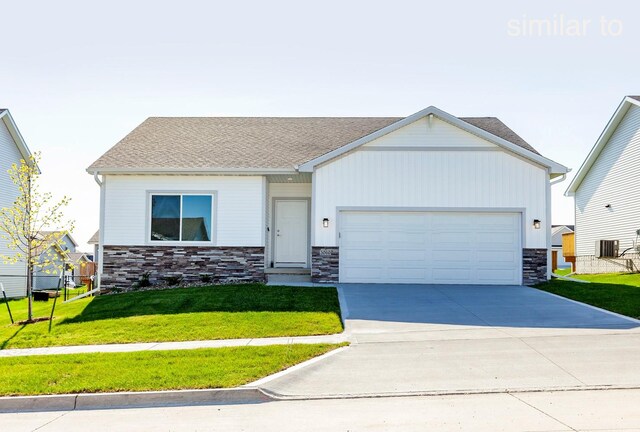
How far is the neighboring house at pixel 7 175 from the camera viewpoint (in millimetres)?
25500

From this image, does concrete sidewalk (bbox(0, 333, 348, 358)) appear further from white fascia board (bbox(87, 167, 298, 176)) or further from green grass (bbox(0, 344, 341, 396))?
white fascia board (bbox(87, 167, 298, 176))

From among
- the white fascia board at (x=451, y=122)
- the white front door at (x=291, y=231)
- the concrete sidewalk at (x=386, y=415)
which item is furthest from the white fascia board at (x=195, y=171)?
the concrete sidewalk at (x=386, y=415)

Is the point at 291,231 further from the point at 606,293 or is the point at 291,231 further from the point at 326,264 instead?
the point at 606,293

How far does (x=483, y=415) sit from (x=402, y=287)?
9807 millimetres

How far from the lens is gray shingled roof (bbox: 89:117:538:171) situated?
1767 cm

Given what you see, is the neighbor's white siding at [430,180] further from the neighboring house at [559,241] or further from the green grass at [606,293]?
the neighboring house at [559,241]

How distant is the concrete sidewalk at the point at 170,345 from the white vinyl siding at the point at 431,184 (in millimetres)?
6640

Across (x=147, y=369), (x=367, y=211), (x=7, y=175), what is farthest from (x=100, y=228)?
(x=7, y=175)

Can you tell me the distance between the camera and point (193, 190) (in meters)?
17.6

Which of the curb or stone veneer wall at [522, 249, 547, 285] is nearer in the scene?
the curb

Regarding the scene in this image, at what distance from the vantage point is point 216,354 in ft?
30.5

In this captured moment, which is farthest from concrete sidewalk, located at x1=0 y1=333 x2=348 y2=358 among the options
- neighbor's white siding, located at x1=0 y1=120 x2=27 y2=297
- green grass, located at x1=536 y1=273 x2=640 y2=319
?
neighbor's white siding, located at x1=0 y1=120 x2=27 y2=297

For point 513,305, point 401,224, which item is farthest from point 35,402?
point 401,224

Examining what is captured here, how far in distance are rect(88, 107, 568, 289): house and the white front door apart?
1.28 meters
